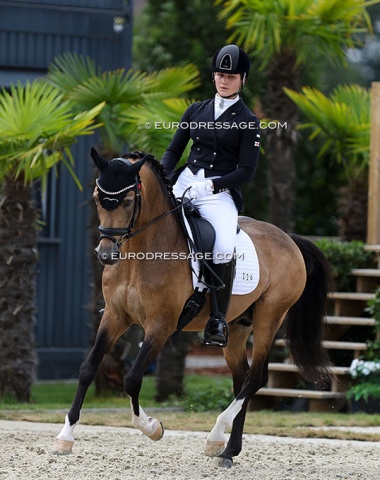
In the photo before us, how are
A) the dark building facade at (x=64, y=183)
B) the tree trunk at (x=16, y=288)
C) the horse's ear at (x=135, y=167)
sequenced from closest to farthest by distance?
the horse's ear at (x=135, y=167) → the tree trunk at (x=16, y=288) → the dark building facade at (x=64, y=183)

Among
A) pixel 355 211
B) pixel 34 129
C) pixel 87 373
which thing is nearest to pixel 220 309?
pixel 87 373

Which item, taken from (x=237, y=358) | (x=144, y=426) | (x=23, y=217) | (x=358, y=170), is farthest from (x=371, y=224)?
(x=144, y=426)

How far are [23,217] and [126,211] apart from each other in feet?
16.6

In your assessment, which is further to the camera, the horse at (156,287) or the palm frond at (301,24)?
the palm frond at (301,24)

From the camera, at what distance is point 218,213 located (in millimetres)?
7434

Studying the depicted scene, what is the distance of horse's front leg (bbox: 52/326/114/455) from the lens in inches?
265

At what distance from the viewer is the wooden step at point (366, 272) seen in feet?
39.0

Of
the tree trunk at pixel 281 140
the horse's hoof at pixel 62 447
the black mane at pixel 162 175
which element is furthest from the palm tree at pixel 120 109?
the horse's hoof at pixel 62 447

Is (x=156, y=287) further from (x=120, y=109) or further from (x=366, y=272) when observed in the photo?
(x=366, y=272)

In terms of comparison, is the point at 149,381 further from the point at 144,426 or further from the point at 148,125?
the point at 144,426

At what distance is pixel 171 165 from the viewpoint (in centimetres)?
760

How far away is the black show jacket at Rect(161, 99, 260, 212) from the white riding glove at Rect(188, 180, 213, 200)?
6 cm

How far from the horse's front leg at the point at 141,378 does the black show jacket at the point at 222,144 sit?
3.90ft

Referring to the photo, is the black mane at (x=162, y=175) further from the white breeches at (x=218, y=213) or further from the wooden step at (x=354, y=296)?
the wooden step at (x=354, y=296)
